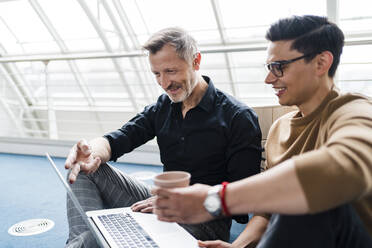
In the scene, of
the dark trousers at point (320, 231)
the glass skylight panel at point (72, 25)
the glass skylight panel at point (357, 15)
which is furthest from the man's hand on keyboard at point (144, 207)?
the glass skylight panel at point (72, 25)

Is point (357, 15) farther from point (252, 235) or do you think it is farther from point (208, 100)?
point (252, 235)

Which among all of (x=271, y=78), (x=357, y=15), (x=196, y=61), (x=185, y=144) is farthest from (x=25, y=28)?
(x=271, y=78)

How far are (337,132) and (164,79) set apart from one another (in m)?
0.76

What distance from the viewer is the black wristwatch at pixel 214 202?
0.70 meters

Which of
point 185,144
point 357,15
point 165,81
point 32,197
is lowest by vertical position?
point 357,15

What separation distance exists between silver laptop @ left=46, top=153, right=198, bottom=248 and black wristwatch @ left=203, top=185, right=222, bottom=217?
33cm

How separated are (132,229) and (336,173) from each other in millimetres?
694

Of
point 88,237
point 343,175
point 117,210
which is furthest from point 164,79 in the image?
point 343,175

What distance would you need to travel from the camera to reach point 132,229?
1.11 metres

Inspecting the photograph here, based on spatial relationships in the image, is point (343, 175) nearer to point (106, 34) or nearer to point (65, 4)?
point (106, 34)

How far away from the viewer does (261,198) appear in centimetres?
66

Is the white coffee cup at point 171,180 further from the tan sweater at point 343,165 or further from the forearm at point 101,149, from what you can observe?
the forearm at point 101,149

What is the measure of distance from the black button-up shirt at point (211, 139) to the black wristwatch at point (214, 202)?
1.76 feet

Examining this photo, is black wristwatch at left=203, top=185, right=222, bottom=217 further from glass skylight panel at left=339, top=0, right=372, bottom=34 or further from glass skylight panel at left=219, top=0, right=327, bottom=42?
glass skylight panel at left=339, top=0, right=372, bottom=34
